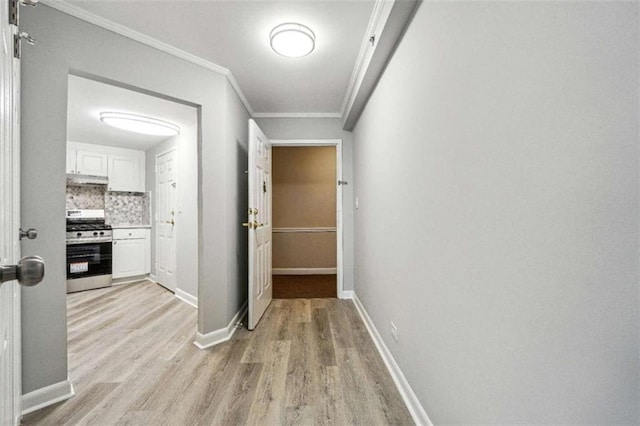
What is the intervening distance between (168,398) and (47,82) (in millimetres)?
2024

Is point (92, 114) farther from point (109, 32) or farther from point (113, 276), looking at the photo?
point (113, 276)

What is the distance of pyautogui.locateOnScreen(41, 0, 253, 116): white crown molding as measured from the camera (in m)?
1.64

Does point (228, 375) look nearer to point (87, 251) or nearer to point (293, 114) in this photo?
point (293, 114)

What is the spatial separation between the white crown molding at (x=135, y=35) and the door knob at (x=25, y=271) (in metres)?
1.95

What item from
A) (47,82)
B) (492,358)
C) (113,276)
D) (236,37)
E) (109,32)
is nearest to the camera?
(492,358)

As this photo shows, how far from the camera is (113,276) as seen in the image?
4281mm

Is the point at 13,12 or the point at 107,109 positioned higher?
the point at 107,109

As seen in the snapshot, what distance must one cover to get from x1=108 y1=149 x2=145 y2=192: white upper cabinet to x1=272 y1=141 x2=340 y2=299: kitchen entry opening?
234 cm

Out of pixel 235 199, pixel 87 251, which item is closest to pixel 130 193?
pixel 87 251

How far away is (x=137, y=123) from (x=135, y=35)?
1630mm

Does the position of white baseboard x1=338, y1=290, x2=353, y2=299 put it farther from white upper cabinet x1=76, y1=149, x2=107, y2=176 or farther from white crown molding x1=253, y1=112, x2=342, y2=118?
white upper cabinet x1=76, y1=149, x2=107, y2=176

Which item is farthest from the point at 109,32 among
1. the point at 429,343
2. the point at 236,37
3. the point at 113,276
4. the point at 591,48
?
the point at 113,276

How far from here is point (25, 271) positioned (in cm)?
55

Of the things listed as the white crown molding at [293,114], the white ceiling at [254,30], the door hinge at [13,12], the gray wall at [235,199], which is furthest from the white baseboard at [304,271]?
the door hinge at [13,12]
